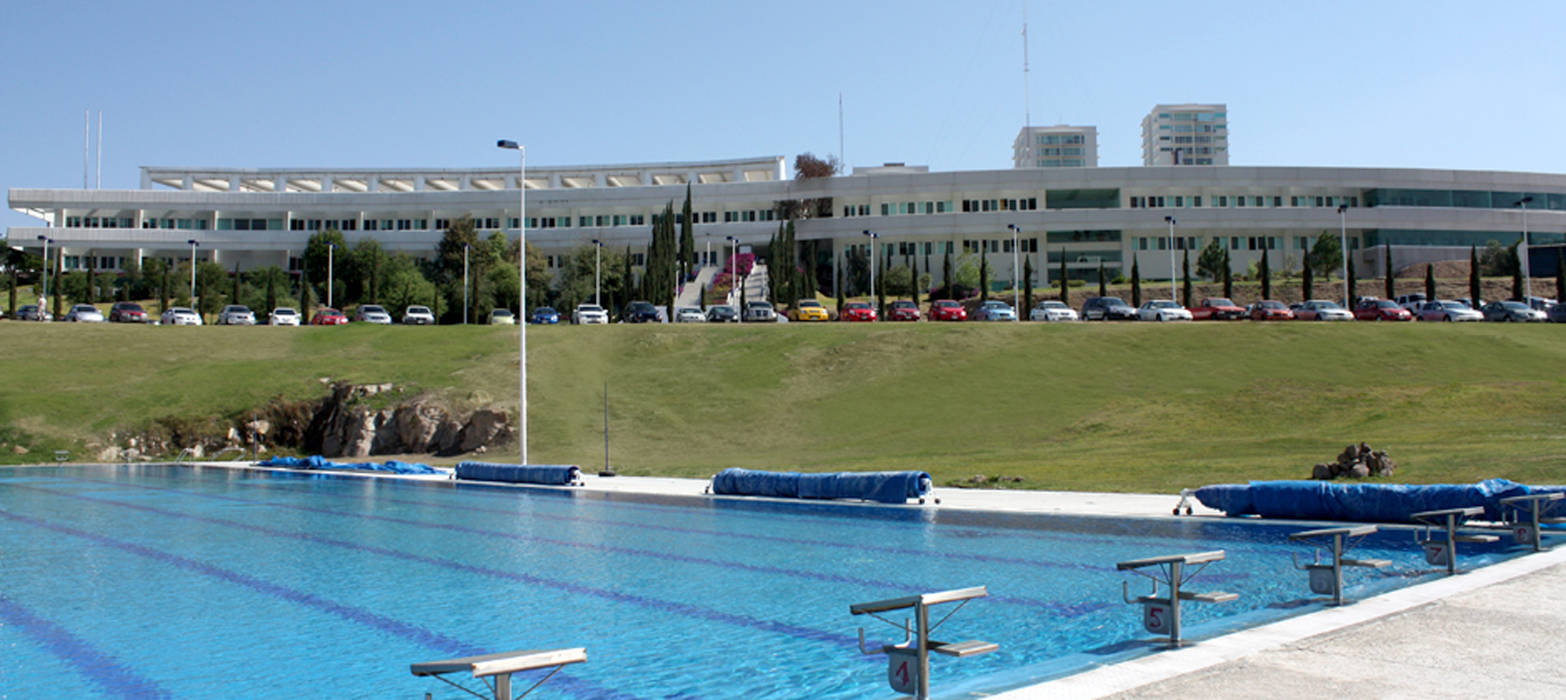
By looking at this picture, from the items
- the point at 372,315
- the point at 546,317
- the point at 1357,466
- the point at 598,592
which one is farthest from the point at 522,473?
the point at 372,315

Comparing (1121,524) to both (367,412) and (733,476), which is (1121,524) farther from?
(367,412)

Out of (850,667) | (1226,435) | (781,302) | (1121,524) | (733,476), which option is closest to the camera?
(850,667)

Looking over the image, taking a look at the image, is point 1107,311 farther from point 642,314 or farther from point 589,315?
point 589,315

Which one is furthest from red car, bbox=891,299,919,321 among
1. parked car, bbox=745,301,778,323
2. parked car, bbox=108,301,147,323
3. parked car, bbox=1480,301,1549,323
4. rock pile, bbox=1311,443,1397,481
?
parked car, bbox=108,301,147,323

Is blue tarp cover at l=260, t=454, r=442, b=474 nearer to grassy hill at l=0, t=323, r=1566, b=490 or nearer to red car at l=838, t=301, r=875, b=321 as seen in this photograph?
grassy hill at l=0, t=323, r=1566, b=490

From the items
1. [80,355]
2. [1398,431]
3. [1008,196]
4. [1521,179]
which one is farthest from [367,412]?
[1521,179]

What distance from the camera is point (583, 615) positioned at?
37.1ft

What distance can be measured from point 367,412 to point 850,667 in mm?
36252

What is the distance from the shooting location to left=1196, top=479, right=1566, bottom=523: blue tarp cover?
1423 centimetres

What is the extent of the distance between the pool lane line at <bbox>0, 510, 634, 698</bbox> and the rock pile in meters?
16.6

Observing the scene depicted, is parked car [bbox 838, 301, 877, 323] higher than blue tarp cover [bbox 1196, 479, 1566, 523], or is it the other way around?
parked car [bbox 838, 301, 877, 323]

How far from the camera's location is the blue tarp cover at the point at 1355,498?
46.7 ft

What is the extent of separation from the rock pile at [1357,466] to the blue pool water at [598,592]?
17.9 feet

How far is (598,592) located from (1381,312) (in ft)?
200
